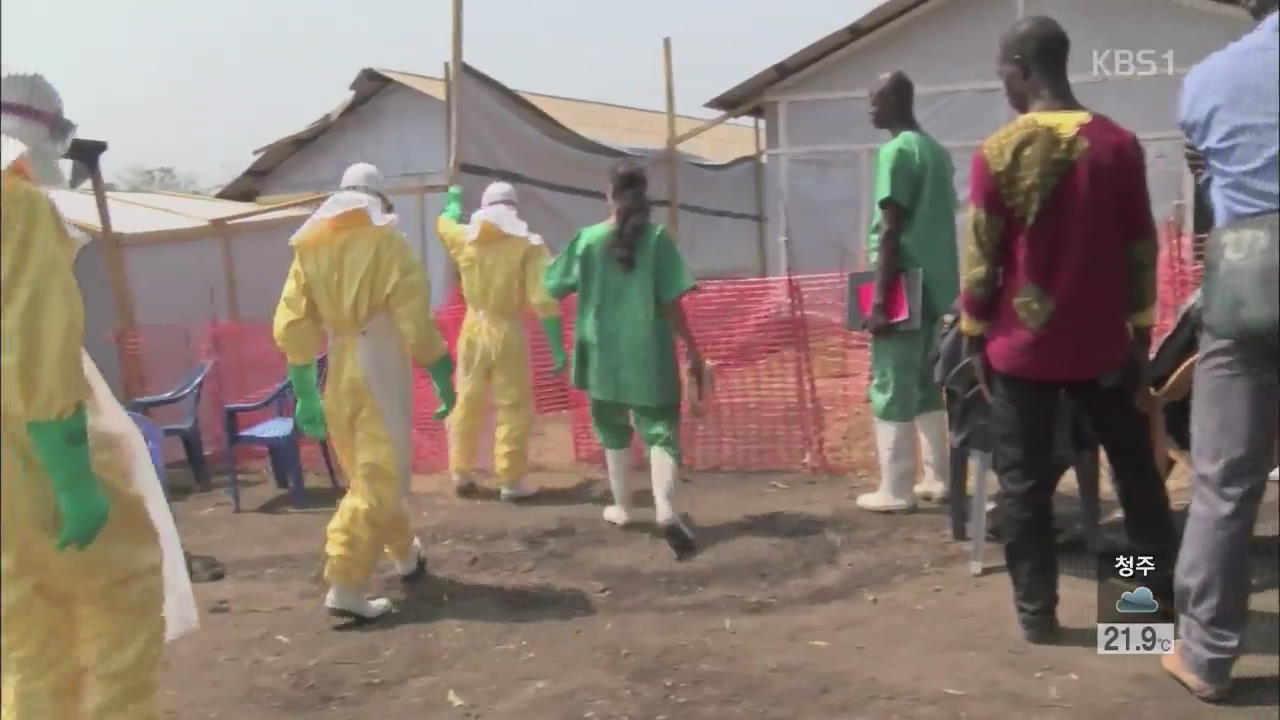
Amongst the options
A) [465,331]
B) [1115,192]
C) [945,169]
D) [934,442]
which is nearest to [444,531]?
[465,331]

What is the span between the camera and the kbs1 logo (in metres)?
12.2

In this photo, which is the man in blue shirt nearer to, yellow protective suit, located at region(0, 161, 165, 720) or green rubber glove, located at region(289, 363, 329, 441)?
yellow protective suit, located at region(0, 161, 165, 720)

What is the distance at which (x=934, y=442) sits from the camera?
630cm

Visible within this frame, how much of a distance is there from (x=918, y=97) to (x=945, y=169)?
25.0 ft

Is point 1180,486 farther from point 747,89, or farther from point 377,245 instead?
point 747,89

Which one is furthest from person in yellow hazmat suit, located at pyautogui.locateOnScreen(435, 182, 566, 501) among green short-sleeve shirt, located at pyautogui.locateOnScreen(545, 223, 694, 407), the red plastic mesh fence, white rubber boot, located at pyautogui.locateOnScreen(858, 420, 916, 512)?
white rubber boot, located at pyautogui.locateOnScreen(858, 420, 916, 512)

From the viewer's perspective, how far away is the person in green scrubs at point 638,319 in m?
5.63

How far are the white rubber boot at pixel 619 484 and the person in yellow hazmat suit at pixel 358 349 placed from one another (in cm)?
143

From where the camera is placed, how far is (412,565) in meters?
5.41

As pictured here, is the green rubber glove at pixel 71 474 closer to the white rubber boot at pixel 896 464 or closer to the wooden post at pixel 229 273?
the white rubber boot at pixel 896 464

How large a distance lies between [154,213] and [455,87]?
355cm

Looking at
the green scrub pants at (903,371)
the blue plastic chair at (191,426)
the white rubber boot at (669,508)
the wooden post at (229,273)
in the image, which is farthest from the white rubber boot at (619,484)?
the wooden post at (229,273)

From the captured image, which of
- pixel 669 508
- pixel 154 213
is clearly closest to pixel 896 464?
pixel 669 508

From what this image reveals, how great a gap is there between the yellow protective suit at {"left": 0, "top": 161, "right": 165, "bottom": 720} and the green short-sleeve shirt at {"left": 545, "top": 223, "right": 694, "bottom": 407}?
119 inches
